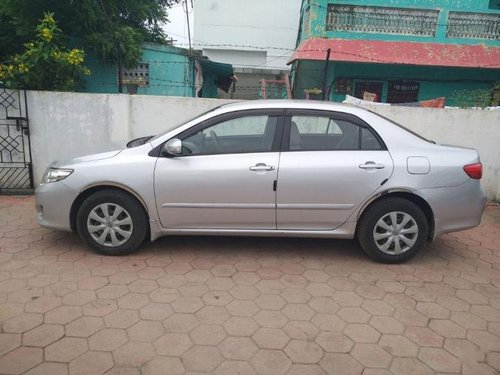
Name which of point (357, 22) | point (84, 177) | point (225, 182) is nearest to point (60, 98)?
point (84, 177)

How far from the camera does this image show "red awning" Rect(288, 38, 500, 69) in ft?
37.5

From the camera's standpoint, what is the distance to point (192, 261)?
12.8 feet

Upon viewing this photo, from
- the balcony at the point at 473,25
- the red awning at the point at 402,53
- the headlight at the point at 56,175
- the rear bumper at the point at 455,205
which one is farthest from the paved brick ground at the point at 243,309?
the balcony at the point at 473,25

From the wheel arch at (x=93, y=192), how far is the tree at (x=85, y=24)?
5.30 meters

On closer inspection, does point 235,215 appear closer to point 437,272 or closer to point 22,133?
point 437,272

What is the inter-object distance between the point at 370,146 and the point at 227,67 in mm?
12508

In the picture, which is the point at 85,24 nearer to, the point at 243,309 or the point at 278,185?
the point at 278,185

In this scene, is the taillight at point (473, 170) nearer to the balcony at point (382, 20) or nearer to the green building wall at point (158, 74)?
the green building wall at point (158, 74)

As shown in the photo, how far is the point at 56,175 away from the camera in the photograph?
3.87m

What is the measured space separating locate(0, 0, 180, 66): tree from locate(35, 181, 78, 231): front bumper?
5.24m

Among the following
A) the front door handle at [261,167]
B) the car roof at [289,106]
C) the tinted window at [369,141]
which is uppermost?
the car roof at [289,106]

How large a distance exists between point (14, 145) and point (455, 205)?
19.5ft

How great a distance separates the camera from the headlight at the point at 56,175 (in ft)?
12.6

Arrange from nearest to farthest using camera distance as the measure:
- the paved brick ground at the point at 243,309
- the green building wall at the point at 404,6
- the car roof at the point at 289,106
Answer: the paved brick ground at the point at 243,309
the car roof at the point at 289,106
the green building wall at the point at 404,6
